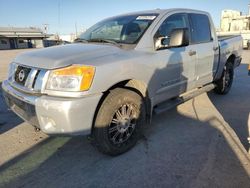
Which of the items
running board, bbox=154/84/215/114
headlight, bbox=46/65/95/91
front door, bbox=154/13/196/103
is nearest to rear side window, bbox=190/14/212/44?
front door, bbox=154/13/196/103

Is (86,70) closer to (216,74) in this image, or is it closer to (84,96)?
(84,96)

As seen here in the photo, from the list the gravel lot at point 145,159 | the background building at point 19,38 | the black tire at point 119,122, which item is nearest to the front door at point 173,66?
the black tire at point 119,122

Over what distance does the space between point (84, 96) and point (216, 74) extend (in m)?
3.72

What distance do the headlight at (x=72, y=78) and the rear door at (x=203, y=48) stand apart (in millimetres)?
2189

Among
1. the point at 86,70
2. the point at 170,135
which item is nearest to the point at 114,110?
the point at 86,70

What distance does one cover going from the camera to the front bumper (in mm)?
2438

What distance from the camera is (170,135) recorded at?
144 inches

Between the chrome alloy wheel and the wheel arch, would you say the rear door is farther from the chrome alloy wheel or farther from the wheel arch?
the chrome alloy wheel

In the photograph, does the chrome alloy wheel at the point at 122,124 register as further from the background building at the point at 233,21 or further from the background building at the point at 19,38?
the background building at the point at 19,38

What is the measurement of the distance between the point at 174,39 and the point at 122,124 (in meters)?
1.49

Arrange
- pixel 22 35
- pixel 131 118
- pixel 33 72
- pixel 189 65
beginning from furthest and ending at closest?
pixel 22 35 < pixel 189 65 < pixel 131 118 < pixel 33 72

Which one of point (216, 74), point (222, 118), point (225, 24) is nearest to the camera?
point (222, 118)

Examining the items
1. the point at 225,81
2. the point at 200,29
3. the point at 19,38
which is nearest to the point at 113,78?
the point at 200,29

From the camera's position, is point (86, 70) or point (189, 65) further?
point (189, 65)
